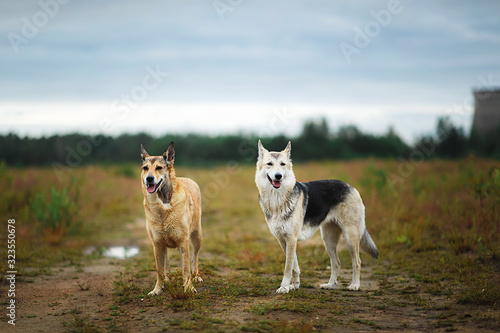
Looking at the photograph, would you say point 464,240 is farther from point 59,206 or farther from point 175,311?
point 59,206

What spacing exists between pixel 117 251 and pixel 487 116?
3353cm

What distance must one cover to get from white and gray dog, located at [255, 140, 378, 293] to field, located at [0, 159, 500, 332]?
59 centimetres

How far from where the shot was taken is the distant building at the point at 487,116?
32322 millimetres

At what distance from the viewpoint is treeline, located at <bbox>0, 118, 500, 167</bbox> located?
94.2 ft

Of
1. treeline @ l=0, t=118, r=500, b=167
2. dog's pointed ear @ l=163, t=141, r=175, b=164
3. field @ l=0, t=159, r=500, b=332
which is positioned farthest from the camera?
treeline @ l=0, t=118, r=500, b=167

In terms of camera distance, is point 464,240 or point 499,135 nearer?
point 464,240

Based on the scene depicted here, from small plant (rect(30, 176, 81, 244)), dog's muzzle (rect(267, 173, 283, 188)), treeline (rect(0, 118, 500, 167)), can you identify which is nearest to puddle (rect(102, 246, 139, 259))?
small plant (rect(30, 176, 81, 244))

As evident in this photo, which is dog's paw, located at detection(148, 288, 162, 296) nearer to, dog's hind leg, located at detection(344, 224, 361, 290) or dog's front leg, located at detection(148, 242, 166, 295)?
dog's front leg, located at detection(148, 242, 166, 295)

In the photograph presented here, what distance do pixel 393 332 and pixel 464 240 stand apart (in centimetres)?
496

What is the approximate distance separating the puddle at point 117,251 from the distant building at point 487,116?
31280 mm

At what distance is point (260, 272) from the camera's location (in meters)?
8.28

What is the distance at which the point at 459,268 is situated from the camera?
780 centimetres

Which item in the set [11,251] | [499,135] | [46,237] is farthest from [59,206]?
[499,135]

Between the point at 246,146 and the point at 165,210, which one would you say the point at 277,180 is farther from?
the point at 246,146
